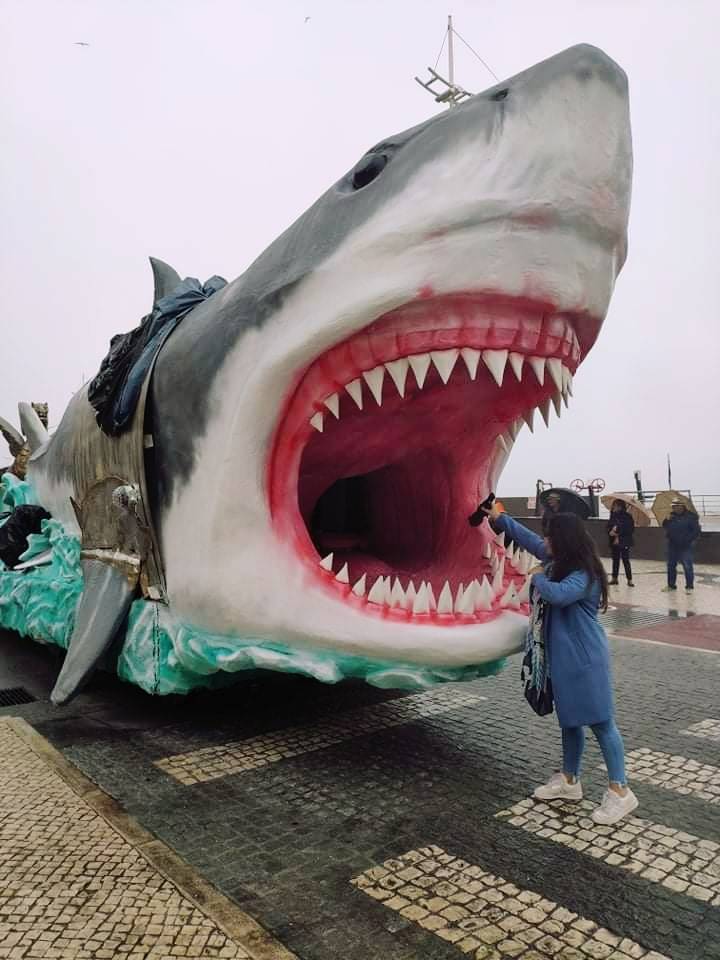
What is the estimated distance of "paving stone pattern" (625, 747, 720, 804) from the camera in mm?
3482

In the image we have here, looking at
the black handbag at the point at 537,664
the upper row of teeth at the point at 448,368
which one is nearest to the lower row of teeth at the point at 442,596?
the black handbag at the point at 537,664

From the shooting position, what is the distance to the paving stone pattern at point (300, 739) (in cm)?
382

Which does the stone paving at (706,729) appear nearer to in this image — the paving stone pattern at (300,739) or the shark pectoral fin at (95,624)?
the paving stone pattern at (300,739)

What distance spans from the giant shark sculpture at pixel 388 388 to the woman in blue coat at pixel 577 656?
0.19 meters

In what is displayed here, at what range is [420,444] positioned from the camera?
4.19 metres

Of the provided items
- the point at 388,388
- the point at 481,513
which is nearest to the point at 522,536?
the point at 481,513

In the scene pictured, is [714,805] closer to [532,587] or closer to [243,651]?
[532,587]

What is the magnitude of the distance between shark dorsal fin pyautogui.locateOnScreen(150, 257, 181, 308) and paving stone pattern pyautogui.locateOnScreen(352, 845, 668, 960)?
435cm

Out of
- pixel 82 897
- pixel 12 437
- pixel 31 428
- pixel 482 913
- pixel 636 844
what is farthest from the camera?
pixel 12 437

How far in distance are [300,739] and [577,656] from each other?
6.14 ft

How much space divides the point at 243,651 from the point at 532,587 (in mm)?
1388

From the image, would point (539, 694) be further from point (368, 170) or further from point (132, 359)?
point (132, 359)

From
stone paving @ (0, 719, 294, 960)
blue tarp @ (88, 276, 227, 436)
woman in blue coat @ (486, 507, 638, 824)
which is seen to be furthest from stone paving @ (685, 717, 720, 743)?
blue tarp @ (88, 276, 227, 436)

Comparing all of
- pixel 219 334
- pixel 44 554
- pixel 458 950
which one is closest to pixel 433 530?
pixel 219 334
